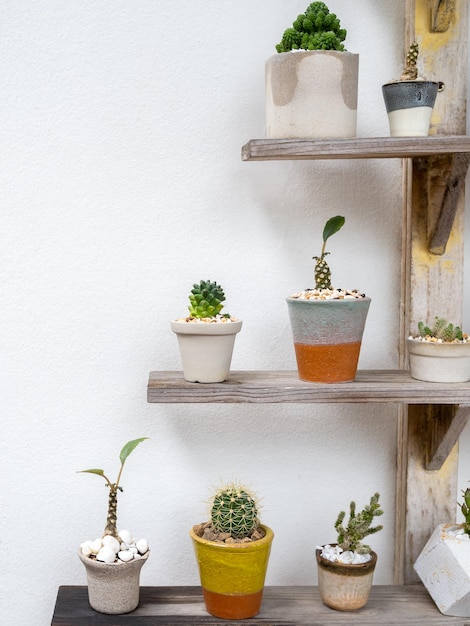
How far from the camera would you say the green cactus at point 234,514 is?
1.26 m

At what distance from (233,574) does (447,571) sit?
0.35m

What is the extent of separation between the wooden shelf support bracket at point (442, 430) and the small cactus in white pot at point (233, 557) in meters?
0.32

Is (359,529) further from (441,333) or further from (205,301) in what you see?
(205,301)

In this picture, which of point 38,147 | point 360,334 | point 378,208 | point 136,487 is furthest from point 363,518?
point 38,147

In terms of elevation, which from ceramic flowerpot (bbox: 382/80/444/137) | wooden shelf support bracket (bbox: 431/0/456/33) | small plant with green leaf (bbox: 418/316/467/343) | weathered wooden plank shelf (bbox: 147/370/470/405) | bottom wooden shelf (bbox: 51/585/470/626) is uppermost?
wooden shelf support bracket (bbox: 431/0/456/33)

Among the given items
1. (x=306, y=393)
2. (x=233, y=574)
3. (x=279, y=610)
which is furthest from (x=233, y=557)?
(x=306, y=393)

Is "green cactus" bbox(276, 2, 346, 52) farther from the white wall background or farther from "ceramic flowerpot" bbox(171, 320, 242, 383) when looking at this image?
"ceramic flowerpot" bbox(171, 320, 242, 383)

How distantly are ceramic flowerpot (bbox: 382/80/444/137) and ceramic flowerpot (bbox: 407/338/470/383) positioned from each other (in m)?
0.33

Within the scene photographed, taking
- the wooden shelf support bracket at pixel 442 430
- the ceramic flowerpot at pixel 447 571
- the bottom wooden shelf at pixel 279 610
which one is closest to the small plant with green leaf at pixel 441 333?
the wooden shelf support bracket at pixel 442 430

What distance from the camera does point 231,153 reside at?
141 centimetres

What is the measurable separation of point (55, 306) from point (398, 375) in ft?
2.04

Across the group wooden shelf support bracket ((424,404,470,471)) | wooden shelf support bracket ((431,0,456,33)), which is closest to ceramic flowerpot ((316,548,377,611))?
wooden shelf support bracket ((424,404,470,471))

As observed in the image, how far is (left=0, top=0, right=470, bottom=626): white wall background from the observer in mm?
1382

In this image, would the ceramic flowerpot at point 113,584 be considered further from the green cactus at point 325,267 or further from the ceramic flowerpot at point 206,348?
the green cactus at point 325,267
